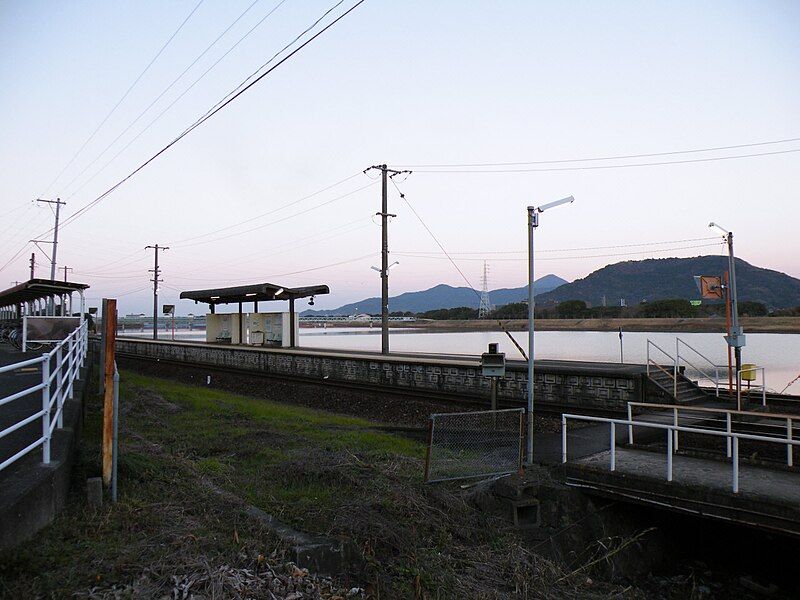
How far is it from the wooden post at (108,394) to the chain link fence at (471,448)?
4.46 meters

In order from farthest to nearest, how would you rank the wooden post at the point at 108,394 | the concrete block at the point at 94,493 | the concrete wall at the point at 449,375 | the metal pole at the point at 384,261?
the metal pole at the point at 384,261 → the concrete wall at the point at 449,375 → the wooden post at the point at 108,394 → the concrete block at the point at 94,493

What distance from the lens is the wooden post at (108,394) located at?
645 cm

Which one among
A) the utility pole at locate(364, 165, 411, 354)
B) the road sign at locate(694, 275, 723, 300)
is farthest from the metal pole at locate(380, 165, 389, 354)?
the road sign at locate(694, 275, 723, 300)

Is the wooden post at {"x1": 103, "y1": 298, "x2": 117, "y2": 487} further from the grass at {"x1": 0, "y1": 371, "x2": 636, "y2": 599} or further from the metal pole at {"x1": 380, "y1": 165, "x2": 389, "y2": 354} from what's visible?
the metal pole at {"x1": 380, "y1": 165, "x2": 389, "y2": 354}

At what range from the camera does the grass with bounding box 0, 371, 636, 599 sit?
4.64m

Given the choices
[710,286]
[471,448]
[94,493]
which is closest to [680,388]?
[710,286]

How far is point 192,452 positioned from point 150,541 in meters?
5.65

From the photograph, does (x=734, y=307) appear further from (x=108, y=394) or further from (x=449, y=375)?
(x=108, y=394)

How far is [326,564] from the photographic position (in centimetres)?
555

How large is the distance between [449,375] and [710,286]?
9.41 meters

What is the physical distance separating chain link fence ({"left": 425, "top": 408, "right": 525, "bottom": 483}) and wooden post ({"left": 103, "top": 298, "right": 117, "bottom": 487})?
446 centimetres

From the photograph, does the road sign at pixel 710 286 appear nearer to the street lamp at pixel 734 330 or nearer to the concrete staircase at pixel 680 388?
the street lamp at pixel 734 330

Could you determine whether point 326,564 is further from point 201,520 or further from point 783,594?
point 783,594

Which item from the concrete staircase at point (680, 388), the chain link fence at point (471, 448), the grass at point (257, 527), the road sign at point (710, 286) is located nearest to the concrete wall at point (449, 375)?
the concrete staircase at point (680, 388)
